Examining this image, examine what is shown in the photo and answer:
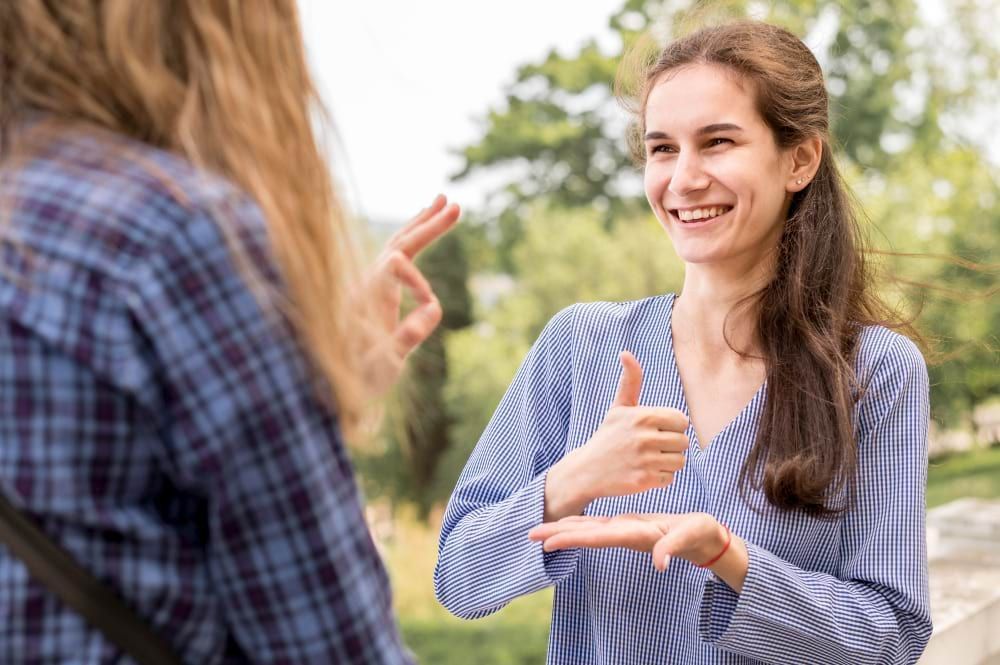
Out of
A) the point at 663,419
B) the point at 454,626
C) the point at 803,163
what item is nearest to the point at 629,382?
the point at 663,419

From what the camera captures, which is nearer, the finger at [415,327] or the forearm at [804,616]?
the finger at [415,327]

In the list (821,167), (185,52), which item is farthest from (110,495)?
(821,167)

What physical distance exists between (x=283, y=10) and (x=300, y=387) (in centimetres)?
29

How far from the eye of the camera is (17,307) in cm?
71

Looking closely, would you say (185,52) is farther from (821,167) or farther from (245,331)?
(821,167)

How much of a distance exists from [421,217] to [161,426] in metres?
0.43

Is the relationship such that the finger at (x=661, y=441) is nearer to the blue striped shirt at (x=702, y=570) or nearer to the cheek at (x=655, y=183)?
the blue striped shirt at (x=702, y=570)

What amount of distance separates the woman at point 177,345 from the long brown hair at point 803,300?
0.79 metres

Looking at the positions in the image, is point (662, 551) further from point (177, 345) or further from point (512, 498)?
point (177, 345)

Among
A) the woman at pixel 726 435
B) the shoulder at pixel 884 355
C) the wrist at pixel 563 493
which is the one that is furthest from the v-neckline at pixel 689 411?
the wrist at pixel 563 493

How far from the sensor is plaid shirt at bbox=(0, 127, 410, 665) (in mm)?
713

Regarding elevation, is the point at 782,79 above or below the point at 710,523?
above

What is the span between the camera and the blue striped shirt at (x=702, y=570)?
54.5 inches

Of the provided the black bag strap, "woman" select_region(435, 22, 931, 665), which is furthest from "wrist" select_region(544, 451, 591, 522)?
the black bag strap
